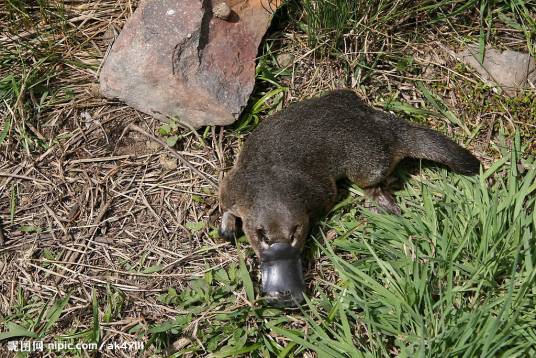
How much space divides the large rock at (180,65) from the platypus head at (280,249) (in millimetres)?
867

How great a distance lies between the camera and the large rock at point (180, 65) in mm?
4090

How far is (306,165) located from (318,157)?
0.30 feet

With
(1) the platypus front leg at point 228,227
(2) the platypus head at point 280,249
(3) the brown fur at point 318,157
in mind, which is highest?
(3) the brown fur at point 318,157

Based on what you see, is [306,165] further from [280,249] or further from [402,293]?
[402,293]

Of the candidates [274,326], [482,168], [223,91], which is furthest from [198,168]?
[482,168]

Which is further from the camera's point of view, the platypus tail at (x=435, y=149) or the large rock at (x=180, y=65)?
the large rock at (x=180, y=65)

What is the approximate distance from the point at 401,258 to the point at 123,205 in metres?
1.73

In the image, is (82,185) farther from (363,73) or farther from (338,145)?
(363,73)

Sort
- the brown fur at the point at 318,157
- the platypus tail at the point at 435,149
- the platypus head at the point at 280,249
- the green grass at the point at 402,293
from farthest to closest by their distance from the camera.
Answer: the platypus tail at the point at 435,149 → the brown fur at the point at 318,157 → the platypus head at the point at 280,249 → the green grass at the point at 402,293

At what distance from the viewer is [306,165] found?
3.76 m

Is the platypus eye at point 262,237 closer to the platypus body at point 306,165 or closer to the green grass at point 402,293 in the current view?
the platypus body at point 306,165

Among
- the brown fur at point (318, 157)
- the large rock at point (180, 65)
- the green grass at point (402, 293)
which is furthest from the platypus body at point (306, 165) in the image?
the large rock at point (180, 65)

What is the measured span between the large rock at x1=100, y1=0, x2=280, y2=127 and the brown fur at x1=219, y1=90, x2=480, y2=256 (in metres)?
0.39

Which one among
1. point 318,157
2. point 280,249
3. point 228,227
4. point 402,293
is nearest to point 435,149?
point 318,157
